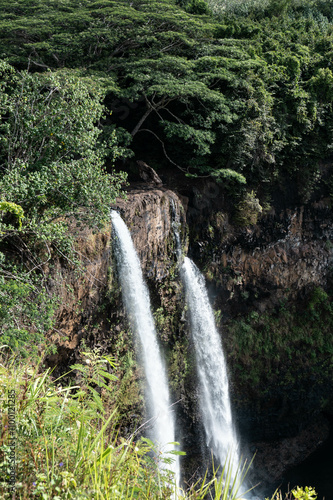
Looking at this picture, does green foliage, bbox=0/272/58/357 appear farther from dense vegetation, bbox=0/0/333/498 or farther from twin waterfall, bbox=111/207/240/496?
twin waterfall, bbox=111/207/240/496

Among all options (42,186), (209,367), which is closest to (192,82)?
(42,186)

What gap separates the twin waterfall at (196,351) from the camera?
8.31m

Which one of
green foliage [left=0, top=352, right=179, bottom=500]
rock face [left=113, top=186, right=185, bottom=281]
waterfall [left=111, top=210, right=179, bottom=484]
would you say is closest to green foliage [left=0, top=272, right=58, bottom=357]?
waterfall [left=111, top=210, right=179, bottom=484]

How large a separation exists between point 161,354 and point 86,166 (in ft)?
16.8

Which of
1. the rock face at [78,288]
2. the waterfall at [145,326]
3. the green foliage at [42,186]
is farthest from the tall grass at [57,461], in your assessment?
the waterfall at [145,326]

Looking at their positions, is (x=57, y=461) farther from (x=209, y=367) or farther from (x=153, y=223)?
(x=209, y=367)

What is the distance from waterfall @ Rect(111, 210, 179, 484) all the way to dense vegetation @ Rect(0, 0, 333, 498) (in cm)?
93

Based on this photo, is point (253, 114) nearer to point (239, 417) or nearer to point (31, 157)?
point (31, 157)

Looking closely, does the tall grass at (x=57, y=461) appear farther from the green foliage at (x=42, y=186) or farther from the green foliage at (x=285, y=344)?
the green foliage at (x=285, y=344)

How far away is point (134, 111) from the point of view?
454 inches

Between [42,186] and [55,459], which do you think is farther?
[42,186]

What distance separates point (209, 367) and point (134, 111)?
24.8ft

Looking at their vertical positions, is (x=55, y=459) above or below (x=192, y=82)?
below

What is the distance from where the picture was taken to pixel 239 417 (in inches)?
492
